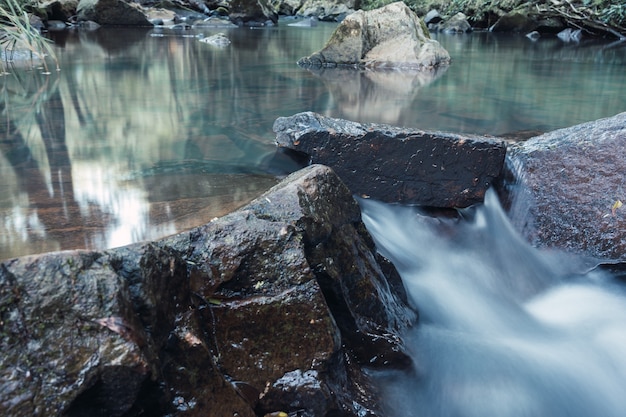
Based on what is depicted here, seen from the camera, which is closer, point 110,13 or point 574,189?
point 574,189

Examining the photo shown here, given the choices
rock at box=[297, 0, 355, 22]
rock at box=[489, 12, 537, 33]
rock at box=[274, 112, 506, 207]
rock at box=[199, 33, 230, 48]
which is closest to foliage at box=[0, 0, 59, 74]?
rock at box=[274, 112, 506, 207]

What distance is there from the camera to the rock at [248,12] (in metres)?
21.1

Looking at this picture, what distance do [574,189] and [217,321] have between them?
2724 mm

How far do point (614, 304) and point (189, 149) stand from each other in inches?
130

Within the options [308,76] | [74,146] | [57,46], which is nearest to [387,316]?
[74,146]

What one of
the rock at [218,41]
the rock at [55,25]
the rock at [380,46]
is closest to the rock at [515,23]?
the rock at [380,46]

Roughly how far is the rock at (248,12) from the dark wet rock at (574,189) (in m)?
19.3

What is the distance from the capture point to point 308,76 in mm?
8336

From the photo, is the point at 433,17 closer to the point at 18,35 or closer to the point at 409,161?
the point at 18,35

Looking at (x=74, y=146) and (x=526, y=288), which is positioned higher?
(x=74, y=146)

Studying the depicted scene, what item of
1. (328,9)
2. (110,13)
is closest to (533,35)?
(328,9)

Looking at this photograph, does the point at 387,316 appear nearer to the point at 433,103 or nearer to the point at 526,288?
the point at 526,288

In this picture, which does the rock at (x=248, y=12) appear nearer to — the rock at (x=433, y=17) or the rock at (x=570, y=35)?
the rock at (x=433, y=17)

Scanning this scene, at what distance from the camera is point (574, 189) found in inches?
139
